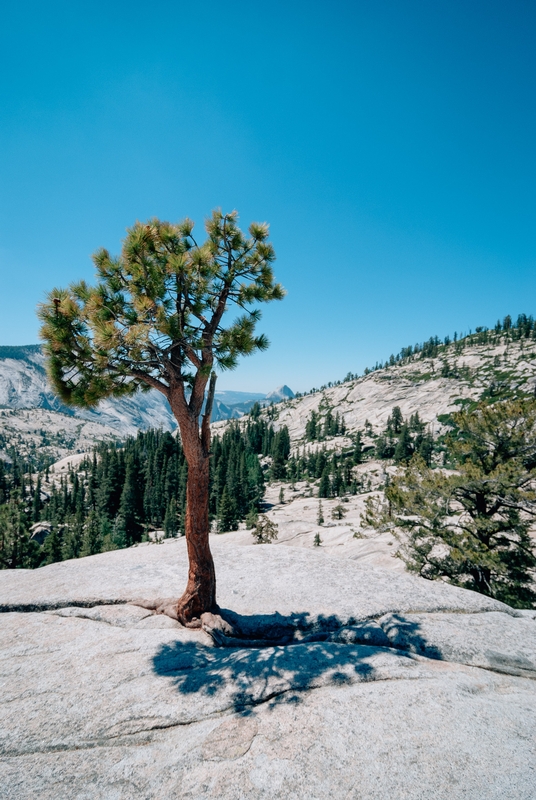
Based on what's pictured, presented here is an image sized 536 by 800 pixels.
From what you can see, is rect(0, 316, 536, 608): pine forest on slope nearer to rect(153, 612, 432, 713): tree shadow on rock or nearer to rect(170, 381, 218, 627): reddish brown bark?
rect(153, 612, 432, 713): tree shadow on rock

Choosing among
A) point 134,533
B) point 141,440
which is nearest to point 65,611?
point 134,533

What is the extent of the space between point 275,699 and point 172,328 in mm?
7921

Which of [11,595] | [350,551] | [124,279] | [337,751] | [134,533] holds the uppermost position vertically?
[124,279]

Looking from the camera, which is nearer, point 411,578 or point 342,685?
point 342,685

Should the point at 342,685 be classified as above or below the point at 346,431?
below

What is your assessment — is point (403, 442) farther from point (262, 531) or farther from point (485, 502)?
point (485, 502)

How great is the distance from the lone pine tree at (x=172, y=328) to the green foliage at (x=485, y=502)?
11.7m

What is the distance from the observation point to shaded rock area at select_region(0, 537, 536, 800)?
4742mm

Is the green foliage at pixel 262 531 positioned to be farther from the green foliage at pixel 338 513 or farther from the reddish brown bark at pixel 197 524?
the green foliage at pixel 338 513

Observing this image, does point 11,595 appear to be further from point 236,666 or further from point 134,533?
point 134,533

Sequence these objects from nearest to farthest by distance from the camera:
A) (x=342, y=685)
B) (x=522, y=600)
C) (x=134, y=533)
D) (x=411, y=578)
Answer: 1. (x=342, y=685)
2. (x=411, y=578)
3. (x=522, y=600)
4. (x=134, y=533)

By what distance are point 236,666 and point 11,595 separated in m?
9.73

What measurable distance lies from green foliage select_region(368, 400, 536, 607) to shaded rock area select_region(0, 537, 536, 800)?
4771mm

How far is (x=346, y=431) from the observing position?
19500 cm
